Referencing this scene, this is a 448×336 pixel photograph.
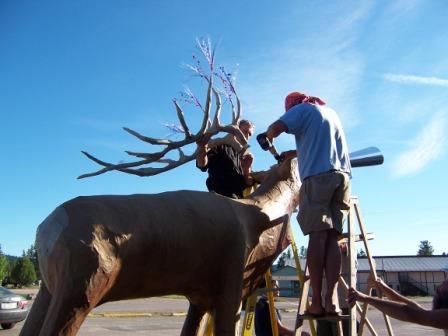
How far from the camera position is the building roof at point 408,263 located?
192 ft

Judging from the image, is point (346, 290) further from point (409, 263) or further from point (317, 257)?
point (409, 263)

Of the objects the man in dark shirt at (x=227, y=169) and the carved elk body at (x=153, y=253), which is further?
the man in dark shirt at (x=227, y=169)

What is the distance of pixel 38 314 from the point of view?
373cm

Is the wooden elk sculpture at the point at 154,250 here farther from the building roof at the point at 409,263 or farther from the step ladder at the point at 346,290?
the building roof at the point at 409,263

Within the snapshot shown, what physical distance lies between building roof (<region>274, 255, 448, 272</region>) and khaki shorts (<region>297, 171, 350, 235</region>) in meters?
53.0

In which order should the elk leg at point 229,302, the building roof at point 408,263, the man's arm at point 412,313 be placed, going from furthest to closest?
the building roof at point 408,263 → the elk leg at point 229,302 → the man's arm at point 412,313

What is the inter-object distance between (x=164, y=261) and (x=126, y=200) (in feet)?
1.85

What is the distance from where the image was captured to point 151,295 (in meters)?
3.94

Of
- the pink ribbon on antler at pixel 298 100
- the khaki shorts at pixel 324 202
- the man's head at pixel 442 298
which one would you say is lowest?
the man's head at pixel 442 298

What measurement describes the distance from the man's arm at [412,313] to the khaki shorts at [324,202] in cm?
60

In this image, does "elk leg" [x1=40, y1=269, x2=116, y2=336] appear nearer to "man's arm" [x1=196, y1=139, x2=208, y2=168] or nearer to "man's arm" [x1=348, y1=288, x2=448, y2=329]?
"man's arm" [x1=348, y1=288, x2=448, y2=329]

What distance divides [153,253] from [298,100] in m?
2.02

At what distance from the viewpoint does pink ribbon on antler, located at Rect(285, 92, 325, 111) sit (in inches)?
181

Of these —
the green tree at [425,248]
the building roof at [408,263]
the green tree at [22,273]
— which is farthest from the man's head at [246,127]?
the green tree at [425,248]
